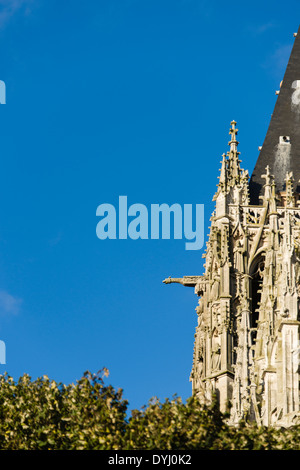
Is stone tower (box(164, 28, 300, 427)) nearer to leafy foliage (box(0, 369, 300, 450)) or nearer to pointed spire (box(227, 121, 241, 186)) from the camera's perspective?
pointed spire (box(227, 121, 241, 186))

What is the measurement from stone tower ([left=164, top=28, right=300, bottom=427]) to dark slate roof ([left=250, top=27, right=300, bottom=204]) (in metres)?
0.05

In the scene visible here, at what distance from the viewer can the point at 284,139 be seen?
89.9 meters

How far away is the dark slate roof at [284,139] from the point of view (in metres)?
87.4

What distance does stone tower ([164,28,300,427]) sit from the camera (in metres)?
59.4

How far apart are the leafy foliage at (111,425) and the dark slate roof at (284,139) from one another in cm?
3265

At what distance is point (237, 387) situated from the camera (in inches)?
2491

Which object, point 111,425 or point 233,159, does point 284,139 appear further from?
point 111,425

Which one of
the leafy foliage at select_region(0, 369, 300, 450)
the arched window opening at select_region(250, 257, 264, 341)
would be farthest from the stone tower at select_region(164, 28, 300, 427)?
the leafy foliage at select_region(0, 369, 300, 450)

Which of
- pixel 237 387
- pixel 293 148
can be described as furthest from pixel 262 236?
pixel 237 387

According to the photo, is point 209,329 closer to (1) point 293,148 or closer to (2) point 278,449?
(1) point 293,148

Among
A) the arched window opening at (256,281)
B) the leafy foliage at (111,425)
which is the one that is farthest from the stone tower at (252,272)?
the leafy foliage at (111,425)

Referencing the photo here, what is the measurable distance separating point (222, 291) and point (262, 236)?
4.60m

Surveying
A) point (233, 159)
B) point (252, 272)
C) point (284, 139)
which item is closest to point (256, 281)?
point (252, 272)

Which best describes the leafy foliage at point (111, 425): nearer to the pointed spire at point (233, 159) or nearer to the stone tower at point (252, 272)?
the stone tower at point (252, 272)
